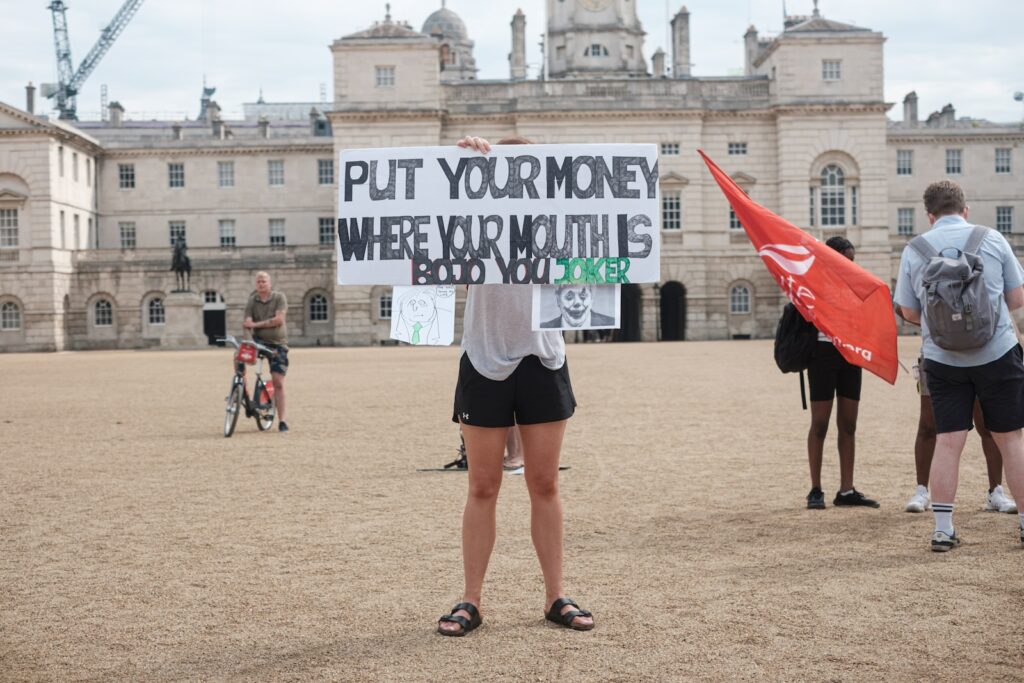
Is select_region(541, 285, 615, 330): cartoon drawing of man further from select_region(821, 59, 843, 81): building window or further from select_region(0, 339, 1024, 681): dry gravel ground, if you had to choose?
select_region(821, 59, 843, 81): building window

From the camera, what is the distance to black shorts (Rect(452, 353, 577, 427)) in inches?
230

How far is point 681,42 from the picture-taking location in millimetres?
66750

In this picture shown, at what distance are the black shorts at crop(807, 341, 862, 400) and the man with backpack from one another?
1.38 meters

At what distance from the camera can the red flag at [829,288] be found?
8148 mm

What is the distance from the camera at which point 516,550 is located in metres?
7.63

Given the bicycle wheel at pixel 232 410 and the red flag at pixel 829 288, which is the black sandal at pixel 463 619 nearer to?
the red flag at pixel 829 288

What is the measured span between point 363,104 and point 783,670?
5403cm

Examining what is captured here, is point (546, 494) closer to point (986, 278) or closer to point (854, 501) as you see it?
point (986, 278)

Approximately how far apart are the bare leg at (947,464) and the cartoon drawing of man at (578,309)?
8.24ft

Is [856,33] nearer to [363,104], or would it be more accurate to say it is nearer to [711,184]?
[711,184]

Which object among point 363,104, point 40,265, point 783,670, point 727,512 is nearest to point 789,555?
point 727,512

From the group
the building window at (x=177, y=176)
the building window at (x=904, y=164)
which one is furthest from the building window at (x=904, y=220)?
the building window at (x=177, y=176)

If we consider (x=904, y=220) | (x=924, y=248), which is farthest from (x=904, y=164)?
(x=924, y=248)

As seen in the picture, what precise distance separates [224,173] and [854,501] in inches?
2392
